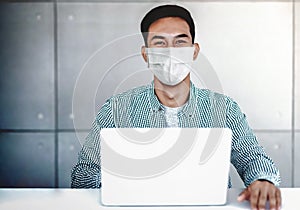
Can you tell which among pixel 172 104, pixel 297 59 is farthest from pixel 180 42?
pixel 297 59

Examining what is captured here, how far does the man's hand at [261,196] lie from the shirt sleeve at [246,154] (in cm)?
25

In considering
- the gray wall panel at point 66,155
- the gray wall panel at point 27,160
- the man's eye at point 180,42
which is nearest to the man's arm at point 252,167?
the man's eye at point 180,42

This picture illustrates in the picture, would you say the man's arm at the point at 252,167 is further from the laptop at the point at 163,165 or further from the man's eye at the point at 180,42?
the man's eye at the point at 180,42

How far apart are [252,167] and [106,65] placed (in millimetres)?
1818

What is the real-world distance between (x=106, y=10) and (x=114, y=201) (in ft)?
7.65

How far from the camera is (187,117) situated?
220cm

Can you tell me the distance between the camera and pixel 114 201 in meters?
1.31

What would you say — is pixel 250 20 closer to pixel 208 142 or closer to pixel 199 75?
pixel 199 75

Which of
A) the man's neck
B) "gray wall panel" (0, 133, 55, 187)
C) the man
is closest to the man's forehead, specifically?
the man

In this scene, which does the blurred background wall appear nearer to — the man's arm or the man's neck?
the man's neck

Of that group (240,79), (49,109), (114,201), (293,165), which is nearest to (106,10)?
(49,109)

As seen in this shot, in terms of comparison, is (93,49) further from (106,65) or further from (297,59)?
(297,59)

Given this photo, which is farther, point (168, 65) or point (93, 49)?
point (93, 49)

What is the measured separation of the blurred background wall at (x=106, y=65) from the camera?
3.43m
